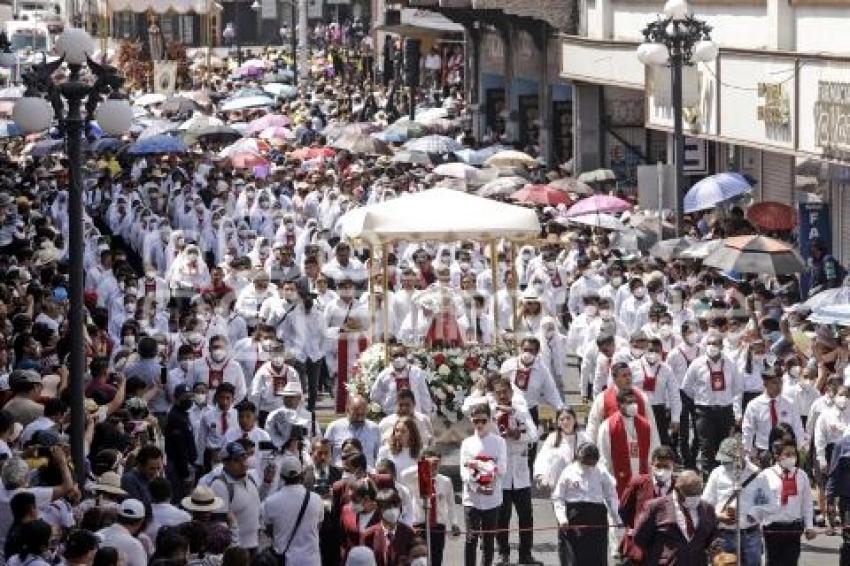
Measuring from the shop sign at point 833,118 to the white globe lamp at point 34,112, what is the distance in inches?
549

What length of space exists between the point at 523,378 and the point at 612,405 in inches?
96.2

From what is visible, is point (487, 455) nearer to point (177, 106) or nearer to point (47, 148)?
point (47, 148)

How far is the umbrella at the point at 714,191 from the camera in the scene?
32.8m

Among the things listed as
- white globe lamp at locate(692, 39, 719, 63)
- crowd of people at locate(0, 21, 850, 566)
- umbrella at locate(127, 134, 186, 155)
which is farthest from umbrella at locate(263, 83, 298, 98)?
white globe lamp at locate(692, 39, 719, 63)

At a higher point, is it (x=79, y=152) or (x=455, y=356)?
(x=79, y=152)

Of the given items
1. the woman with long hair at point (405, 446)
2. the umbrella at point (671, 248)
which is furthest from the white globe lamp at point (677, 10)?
the woman with long hair at point (405, 446)

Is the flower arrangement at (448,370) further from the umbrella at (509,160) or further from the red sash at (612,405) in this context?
the umbrella at (509,160)

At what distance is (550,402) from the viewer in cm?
2220

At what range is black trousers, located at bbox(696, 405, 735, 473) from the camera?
22911 millimetres

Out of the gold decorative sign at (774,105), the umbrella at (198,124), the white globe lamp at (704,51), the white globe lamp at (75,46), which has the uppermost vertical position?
the white globe lamp at (75,46)

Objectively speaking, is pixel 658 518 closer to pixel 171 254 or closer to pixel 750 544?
pixel 750 544

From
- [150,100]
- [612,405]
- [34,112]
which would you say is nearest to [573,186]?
[612,405]

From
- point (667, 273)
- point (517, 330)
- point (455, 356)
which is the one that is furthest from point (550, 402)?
point (667, 273)

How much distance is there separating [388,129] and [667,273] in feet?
85.7
